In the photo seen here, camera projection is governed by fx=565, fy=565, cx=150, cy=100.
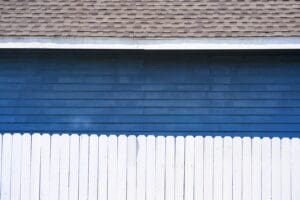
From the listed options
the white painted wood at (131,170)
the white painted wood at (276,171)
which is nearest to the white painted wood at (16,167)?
the white painted wood at (131,170)

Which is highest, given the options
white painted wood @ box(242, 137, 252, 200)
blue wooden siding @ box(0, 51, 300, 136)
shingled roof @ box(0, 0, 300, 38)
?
shingled roof @ box(0, 0, 300, 38)

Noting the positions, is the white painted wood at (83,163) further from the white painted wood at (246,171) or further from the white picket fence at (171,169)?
the white painted wood at (246,171)

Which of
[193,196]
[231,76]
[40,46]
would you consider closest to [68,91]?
[40,46]

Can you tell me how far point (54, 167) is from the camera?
688 cm

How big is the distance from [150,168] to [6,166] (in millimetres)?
1765

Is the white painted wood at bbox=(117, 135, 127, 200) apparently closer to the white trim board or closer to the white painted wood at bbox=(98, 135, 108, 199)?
the white painted wood at bbox=(98, 135, 108, 199)

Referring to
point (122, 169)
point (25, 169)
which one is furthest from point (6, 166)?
point (122, 169)

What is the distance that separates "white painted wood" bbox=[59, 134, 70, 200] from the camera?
22.5 ft

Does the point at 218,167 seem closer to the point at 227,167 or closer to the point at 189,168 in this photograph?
the point at 227,167

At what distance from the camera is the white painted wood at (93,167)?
6.85m

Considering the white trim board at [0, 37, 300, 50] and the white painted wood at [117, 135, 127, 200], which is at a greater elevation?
the white trim board at [0, 37, 300, 50]

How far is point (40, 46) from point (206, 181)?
3.63 m

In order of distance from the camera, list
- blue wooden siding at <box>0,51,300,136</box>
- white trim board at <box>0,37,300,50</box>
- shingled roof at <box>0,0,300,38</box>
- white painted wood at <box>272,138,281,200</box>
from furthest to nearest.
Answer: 1. blue wooden siding at <box>0,51,300,136</box>
2. shingled roof at <box>0,0,300,38</box>
3. white trim board at <box>0,37,300,50</box>
4. white painted wood at <box>272,138,281,200</box>

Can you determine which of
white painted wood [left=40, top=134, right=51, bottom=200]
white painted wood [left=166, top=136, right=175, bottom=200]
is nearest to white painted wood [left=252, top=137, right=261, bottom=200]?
white painted wood [left=166, top=136, right=175, bottom=200]
